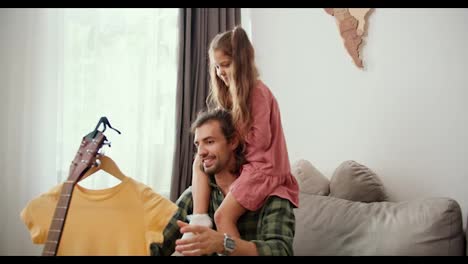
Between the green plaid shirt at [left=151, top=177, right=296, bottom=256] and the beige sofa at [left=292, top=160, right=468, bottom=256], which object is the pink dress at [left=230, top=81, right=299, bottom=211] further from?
the beige sofa at [left=292, top=160, right=468, bottom=256]

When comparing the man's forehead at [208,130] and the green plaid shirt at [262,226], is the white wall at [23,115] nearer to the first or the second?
the green plaid shirt at [262,226]

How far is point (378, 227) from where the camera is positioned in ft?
6.20

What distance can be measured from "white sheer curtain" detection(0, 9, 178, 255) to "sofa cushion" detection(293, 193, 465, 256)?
3.44 ft

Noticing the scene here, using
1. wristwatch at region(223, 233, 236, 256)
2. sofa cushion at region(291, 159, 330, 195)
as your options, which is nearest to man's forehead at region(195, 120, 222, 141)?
wristwatch at region(223, 233, 236, 256)

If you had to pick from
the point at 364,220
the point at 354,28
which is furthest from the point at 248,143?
the point at 354,28

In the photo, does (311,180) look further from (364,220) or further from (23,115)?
(23,115)

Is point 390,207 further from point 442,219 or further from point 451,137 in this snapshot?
point 451,137

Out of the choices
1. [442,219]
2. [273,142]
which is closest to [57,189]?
[273,142]

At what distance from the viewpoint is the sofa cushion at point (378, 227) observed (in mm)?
1753

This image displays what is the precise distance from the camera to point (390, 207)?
194cm

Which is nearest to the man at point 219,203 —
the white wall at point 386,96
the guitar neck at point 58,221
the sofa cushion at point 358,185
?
the guitar neck at point 58,221

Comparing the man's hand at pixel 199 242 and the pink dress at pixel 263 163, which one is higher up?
the pink dress at pixel 263 163

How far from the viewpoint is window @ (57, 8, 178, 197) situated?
2.66 metres

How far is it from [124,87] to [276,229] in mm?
1644
